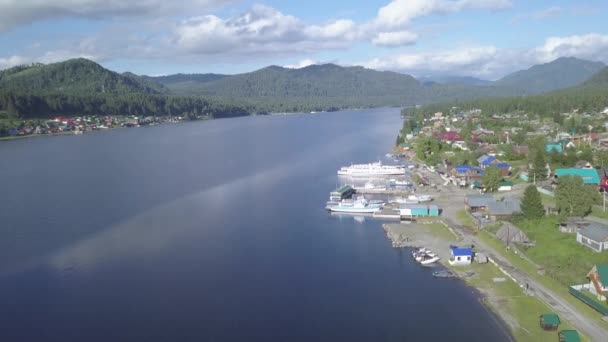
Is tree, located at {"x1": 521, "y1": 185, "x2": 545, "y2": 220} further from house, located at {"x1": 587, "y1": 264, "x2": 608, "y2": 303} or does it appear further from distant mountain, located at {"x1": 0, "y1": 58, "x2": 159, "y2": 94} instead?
distant mountain, located at {"x1": 0, "y1": 58, "x2": 159, "y2": 94}

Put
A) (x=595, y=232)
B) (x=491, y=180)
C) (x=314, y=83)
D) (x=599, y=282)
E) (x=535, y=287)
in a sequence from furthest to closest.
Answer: (x=314, y=83) → (x=491, y=180) → (x=595, y=232) → (x=535, y=287) → (x=599, y=282)

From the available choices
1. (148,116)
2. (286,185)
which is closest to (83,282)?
(286,185)

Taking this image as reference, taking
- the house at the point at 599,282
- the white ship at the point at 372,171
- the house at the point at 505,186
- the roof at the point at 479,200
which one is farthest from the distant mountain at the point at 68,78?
the house at the point at 599,282

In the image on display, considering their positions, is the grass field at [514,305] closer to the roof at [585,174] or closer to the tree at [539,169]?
the roof at [585,174]

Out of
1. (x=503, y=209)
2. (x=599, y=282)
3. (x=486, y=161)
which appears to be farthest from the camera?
(x=486, y=161)

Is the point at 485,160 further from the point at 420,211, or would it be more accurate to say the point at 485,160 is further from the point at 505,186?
the point at 420,211

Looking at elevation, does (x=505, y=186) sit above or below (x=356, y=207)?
above

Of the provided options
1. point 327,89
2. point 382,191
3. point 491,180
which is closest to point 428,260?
point 491,180

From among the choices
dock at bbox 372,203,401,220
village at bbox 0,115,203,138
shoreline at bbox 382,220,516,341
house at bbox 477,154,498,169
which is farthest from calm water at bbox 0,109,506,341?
village at bbox 0,115,203,138
